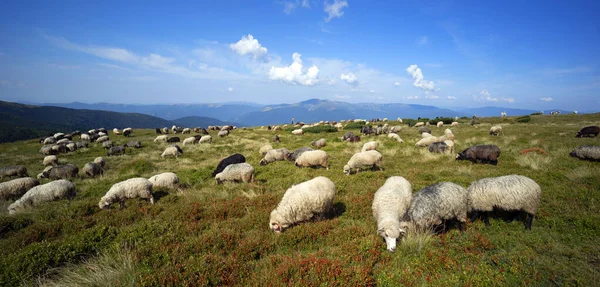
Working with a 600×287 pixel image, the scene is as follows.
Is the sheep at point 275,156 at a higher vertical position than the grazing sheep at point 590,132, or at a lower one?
lower

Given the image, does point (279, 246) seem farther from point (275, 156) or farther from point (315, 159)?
point (275, 156)

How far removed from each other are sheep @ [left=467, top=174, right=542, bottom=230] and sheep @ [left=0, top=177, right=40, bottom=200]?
21754 mm

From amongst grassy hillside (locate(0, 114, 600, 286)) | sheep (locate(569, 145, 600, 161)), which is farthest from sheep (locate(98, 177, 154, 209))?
sheep (locate(569, 145, 600, 161))

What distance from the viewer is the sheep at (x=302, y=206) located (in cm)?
737

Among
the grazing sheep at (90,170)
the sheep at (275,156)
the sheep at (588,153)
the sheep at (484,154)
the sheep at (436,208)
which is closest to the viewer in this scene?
the sheep at (436,208)

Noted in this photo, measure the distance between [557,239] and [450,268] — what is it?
3.56 m

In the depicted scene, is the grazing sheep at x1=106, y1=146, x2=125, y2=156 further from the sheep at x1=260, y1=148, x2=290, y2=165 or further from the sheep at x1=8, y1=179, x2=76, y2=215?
the sheep at x1=260, y1=148, x2=290, y2=165

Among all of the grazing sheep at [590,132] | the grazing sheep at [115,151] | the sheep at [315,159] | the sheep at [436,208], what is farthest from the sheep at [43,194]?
the grazing sheep at [590,132]

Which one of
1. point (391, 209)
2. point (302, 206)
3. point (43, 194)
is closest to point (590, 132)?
point (391, 209)

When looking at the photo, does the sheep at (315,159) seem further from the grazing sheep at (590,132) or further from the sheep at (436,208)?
the grazing sheep at (590,132)

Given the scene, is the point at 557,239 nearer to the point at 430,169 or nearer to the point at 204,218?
the point at 430,169

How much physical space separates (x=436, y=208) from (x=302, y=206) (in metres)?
4.06

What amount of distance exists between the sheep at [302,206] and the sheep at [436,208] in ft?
8.43

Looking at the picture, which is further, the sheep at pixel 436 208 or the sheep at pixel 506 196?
the sheep at pixel 506 196
